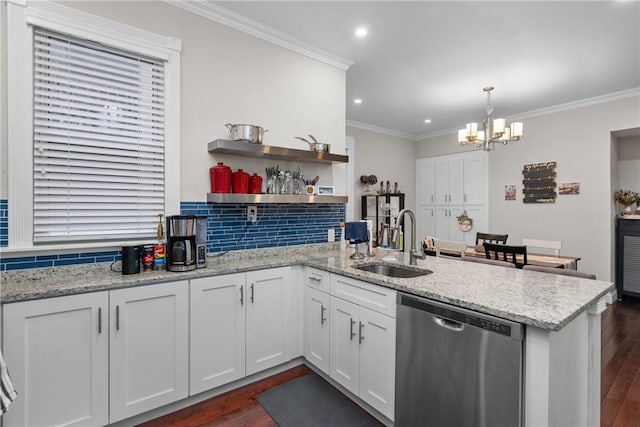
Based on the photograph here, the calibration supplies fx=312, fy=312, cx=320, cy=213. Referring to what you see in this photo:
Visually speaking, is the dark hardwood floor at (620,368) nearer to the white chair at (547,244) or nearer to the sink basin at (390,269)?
the white chair at (547,244)

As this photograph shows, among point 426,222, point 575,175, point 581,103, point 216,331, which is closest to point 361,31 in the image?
point 216,331

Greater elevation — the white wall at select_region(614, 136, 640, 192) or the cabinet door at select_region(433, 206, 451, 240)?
the white wall at select_region(614, 136, 640, 192)

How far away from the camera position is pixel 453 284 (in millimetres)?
1740

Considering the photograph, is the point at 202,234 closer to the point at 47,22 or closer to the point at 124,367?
the point at 124,367

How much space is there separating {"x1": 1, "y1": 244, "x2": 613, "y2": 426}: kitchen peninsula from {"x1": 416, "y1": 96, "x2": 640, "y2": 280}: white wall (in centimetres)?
339

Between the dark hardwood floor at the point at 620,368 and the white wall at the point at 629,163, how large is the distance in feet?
6.09

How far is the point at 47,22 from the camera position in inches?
74.0

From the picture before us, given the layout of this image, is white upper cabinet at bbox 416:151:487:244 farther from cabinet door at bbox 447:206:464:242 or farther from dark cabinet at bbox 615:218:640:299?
Answer: dark cabinet at bbox 615:218:640:299

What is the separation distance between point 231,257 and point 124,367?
1.02 metres

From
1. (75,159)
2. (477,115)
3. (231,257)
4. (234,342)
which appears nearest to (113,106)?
(75,159)

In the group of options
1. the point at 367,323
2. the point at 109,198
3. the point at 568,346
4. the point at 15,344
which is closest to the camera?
the point at 568,346

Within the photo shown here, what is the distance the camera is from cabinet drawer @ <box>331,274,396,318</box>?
1.81 m

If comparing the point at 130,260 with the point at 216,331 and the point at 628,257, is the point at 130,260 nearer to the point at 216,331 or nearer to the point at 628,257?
the point at 216,331

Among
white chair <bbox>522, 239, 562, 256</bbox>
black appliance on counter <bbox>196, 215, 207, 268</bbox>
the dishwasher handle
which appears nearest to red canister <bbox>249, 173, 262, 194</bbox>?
black appliance on counter <bbox>196, 215, 207, 268</bbox>
